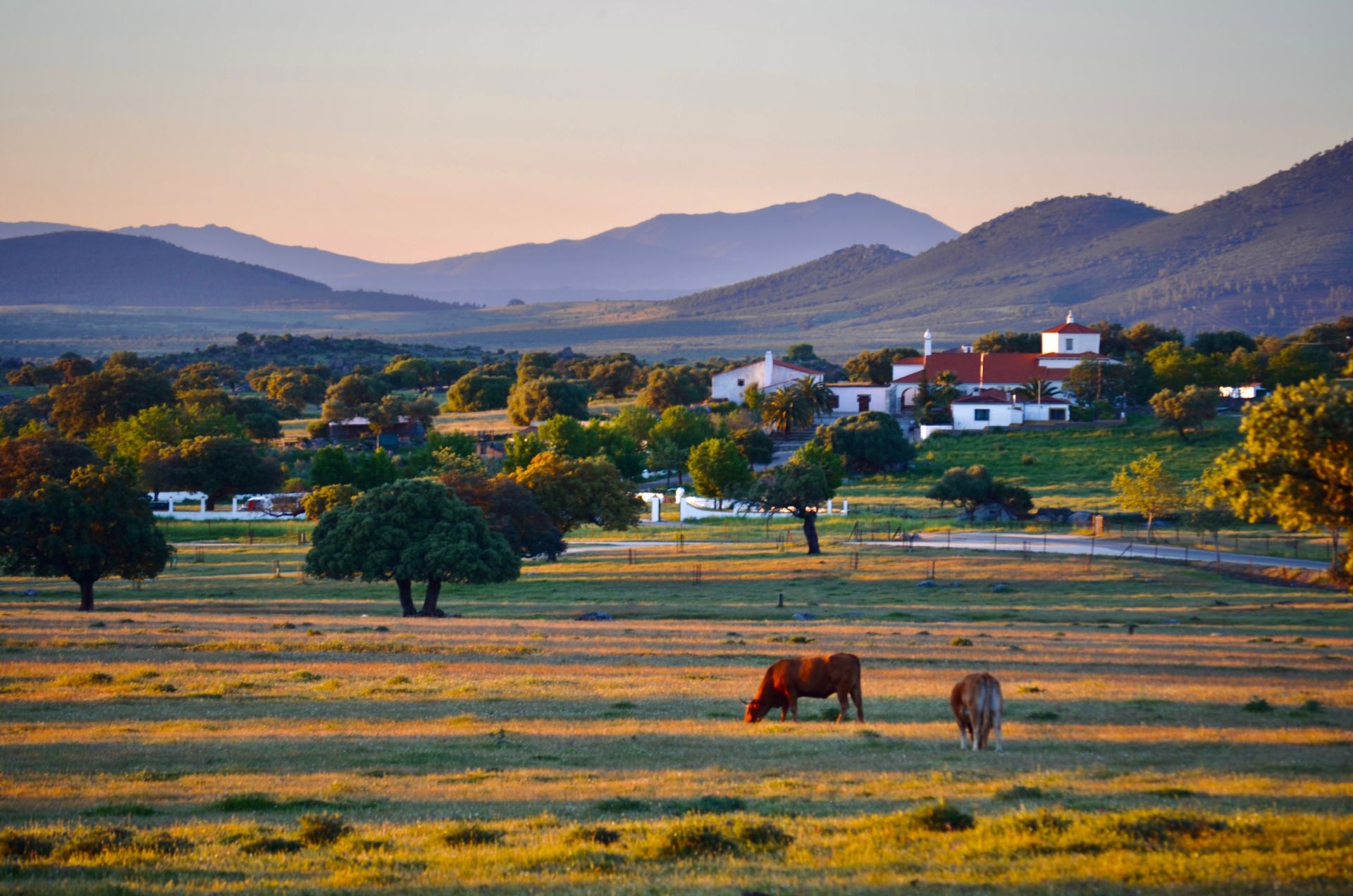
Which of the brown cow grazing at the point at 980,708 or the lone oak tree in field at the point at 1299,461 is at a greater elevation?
the lone oak tree in field at the point at 1299,461

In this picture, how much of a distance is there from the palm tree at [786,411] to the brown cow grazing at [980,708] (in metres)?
94.3

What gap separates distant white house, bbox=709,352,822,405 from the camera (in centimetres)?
13075

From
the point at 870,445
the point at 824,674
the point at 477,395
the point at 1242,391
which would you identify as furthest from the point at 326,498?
the point at 1242,391

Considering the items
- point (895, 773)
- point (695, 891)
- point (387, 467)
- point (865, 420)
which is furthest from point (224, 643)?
point (865, 420)

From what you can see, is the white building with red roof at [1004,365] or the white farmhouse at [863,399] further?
the white farmhouse at [863,399]

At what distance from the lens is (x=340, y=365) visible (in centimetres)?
17488

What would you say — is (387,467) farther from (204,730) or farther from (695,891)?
(695,891)

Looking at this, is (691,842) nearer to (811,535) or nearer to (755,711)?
(755,711)

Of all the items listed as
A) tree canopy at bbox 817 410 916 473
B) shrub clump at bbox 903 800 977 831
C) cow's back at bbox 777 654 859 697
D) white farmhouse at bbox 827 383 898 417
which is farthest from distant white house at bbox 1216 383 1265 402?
shrub clump at bbox 903 800 977 831

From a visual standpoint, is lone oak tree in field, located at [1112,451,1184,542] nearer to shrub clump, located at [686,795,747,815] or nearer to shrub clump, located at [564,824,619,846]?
shrub clump, located at [686,795,747,815]

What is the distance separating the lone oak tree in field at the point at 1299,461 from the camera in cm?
2239

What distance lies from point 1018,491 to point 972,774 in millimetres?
59281

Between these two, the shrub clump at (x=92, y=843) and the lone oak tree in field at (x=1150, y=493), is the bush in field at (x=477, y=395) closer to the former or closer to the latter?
the lone oak tree in field at (x=1150, y=493)

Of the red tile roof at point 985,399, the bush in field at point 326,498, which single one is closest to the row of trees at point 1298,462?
the bush in field at point 326,498
